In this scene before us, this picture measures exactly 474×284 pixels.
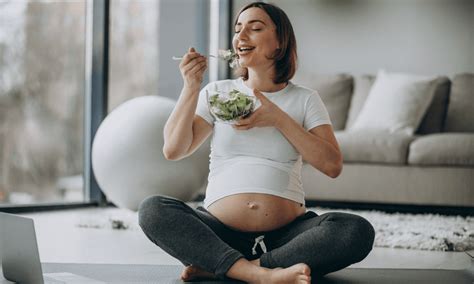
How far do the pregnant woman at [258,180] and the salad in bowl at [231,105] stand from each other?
3 centimetres

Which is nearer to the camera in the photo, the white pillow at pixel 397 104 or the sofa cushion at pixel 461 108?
the white pillow at pixel 397 104

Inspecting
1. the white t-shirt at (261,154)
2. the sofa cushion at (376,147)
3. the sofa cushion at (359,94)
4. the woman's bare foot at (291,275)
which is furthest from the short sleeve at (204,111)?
the sofa cushion at (359,94)

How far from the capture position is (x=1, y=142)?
163 inches

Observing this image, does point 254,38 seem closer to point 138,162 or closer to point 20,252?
point 20,252

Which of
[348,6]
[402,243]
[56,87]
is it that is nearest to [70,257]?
[402,243]

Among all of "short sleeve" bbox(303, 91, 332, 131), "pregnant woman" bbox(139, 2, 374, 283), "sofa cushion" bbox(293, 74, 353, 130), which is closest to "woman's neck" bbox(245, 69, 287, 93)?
"pregnant woman" bbox(139, 2, 374, 283)

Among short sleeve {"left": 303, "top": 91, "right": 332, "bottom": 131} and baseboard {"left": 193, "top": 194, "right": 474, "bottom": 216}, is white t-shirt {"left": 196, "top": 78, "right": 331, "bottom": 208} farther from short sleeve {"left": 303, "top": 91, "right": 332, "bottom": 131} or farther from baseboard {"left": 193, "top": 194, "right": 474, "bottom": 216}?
baseboard {"left": 193, "top": 194, "right": 474, "bottom": 216}

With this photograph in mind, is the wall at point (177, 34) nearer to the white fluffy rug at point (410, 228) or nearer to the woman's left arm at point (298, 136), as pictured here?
the white fluffy rug at point (410, 228)

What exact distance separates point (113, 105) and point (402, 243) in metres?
2.39

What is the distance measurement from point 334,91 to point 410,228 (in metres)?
2.07

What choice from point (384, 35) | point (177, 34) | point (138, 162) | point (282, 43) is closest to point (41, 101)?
point (138, 162)

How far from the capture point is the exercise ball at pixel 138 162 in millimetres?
3947

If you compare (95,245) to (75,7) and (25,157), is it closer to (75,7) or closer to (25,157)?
(25,157)

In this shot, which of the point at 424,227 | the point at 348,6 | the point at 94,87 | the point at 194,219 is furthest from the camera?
the point at 348,6
